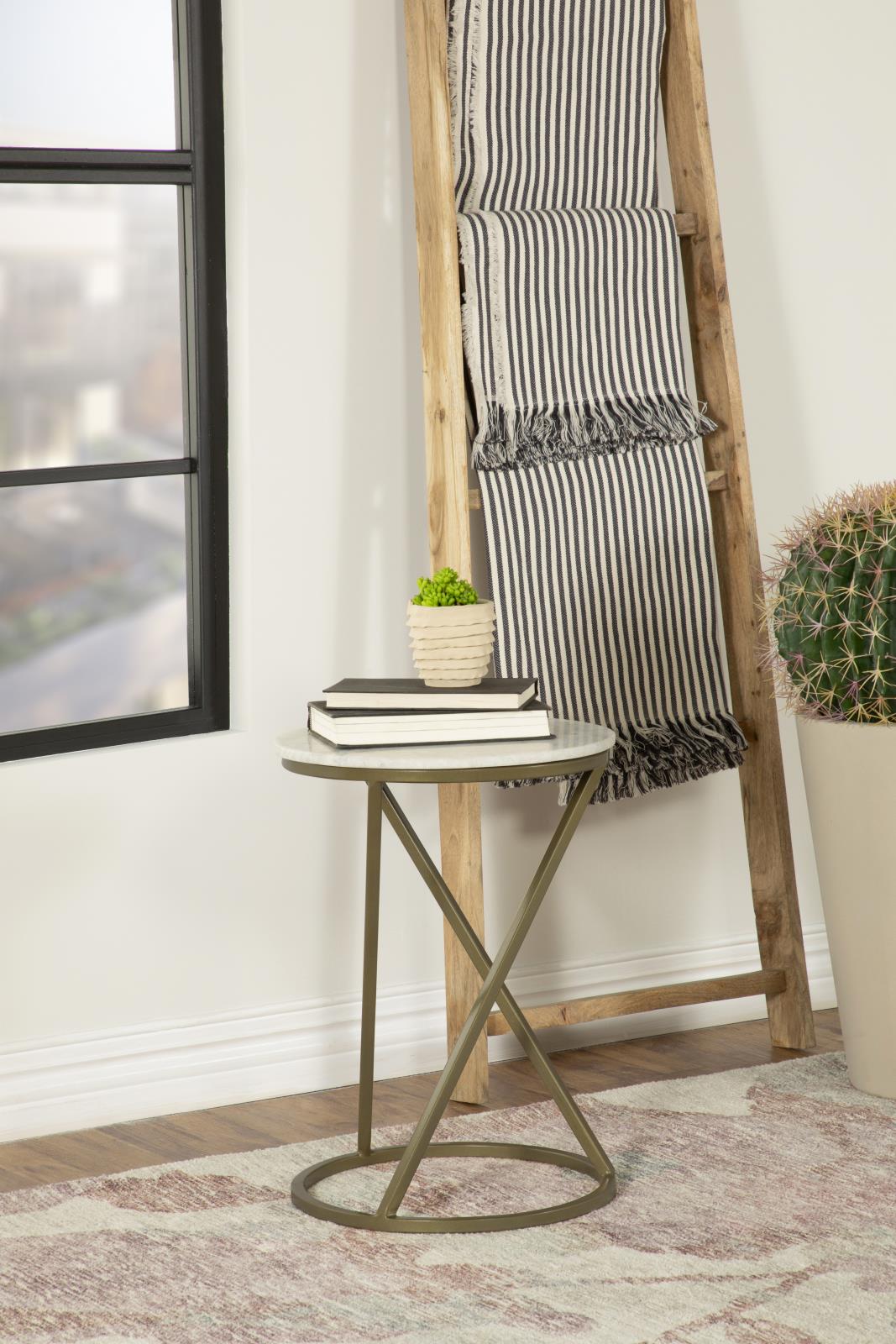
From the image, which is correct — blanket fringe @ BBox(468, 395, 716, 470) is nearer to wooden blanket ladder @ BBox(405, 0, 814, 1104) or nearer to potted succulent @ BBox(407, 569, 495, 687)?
wooden blanket ladder @ BBox(405, 0, 814, 1104)

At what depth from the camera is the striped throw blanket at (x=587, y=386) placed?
2740mm

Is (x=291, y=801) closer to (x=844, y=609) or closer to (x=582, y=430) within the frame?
(x=582, y=430)

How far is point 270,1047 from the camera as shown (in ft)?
9.09

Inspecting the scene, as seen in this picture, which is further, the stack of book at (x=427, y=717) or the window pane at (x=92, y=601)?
the window pane at (x=92, y=601)

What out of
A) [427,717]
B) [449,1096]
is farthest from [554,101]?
[449,1096]

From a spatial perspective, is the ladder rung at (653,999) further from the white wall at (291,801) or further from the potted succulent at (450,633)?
the potted succulent at (450,633)

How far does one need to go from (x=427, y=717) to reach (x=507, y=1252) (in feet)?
2.30

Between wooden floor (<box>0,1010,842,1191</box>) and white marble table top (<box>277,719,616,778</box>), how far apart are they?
28.9 inches

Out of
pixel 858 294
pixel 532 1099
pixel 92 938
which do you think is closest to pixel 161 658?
pixel 92 938

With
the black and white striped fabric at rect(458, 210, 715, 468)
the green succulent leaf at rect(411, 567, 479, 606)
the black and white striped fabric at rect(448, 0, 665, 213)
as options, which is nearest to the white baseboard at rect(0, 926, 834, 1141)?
the green succulent leaf at rect(411, 567, 479, 606)

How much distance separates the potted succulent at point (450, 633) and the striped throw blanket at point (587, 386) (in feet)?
1.51

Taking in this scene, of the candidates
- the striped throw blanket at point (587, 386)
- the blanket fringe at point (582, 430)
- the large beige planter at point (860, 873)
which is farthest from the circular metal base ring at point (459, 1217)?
the blanket fringe at point (582, 430)

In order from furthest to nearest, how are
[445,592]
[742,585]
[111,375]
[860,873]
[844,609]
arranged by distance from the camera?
[742,585], [111,375], [860,873], [844,609], [445,592]

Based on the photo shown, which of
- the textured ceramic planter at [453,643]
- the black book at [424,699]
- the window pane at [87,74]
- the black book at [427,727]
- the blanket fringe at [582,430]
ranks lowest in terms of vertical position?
the black book at [427,727]
